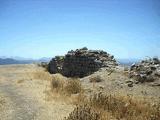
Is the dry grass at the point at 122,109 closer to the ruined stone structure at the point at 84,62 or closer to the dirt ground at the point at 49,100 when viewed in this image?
the dirt ground at the point at 49,100

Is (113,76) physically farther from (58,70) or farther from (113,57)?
(58,70)

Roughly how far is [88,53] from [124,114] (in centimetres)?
2276

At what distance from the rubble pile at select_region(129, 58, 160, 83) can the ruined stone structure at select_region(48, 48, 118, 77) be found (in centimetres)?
617

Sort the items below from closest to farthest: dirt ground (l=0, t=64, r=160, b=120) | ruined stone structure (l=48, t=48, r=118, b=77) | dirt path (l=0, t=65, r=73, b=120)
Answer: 1. dirt path (l=0, t=65, r=73, b=120)
2. dirt ground (l=0, t=64, r=160, b=120)
3. ruined stone structure (l=48, t=48, r=118, b=77)

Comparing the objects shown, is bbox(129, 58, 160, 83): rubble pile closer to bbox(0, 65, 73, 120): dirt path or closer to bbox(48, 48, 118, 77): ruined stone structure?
bbox(48, 48, 118, 77): ruined stone structure

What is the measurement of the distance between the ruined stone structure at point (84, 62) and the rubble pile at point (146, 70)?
20.2 ft

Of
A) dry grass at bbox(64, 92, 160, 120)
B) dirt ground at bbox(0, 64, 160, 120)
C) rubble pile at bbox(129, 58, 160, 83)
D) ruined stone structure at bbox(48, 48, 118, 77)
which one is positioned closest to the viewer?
dry grass at bbox(64, 92, 160, 120)

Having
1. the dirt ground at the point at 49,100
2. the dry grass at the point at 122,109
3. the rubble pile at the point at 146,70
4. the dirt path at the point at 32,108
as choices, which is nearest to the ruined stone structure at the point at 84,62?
the rubble pile at the point at 146,70

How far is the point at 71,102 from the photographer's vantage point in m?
15.9

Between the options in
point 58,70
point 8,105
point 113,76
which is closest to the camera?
point 8,105

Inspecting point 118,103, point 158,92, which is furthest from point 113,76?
point 118,103

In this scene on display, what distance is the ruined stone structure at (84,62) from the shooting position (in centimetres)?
3266

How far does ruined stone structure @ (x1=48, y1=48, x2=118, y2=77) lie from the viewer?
32656mm

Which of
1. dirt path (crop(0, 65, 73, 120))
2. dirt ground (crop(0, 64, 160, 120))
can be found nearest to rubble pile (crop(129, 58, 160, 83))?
dirt ground (crop(0, 64, 160, 120))
